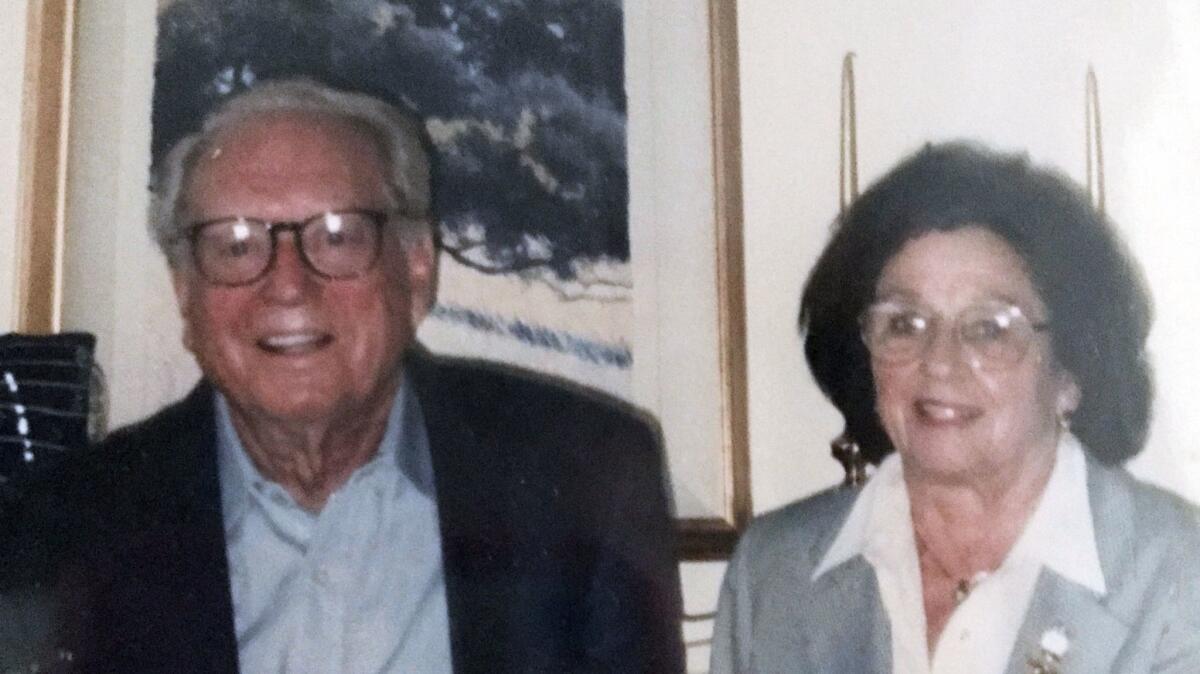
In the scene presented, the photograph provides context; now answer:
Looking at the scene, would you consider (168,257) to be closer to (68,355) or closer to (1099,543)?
(68,355)

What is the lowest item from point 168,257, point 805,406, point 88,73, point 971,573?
point 971,573

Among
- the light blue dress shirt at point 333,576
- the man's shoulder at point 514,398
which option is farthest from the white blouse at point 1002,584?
the light blue dress shirt at point 333,576

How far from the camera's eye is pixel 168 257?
2.98 feet

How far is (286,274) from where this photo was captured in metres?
0.89

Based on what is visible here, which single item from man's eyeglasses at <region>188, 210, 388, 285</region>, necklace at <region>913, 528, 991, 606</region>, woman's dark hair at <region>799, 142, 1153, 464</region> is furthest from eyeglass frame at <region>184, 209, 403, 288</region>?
necklace at <region>913, 528, 991, 606</region>

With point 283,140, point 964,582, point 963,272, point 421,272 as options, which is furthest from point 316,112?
point 964,582

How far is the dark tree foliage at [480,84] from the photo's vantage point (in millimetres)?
Answer: 942

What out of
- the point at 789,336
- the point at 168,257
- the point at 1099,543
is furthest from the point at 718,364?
the point at 168,257

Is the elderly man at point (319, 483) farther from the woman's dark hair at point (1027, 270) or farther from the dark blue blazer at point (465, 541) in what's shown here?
the woman's dark hair at point (1027, 270)

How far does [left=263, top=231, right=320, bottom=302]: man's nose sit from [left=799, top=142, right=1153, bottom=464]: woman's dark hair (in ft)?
1.47

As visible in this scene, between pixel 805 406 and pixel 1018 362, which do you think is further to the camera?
pixel 805 406

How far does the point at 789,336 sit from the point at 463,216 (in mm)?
315

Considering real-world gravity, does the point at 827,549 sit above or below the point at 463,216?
below

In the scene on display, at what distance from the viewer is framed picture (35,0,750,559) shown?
0.91 meters
